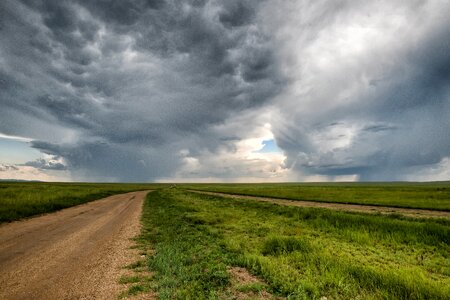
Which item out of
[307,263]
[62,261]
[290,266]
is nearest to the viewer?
[290,266]

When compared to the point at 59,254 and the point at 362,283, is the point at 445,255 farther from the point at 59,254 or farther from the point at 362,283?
the point at 59,254

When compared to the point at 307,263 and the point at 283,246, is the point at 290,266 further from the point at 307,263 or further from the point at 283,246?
the point at 283,246

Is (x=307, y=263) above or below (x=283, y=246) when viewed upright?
below

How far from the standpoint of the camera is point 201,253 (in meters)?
10.0

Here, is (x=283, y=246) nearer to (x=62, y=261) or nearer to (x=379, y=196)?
(x=62, y=261)

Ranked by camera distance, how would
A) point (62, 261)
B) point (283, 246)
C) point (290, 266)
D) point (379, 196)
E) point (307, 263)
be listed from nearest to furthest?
point (290, 266)
point (307, 263)
point (62, 261)
point (283, 246)
point (379, 196)

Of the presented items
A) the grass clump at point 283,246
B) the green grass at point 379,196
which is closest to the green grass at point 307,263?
the grass clump at point 283,246

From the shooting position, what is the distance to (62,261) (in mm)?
9039

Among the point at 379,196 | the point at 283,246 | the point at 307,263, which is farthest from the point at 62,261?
the point at 379,196

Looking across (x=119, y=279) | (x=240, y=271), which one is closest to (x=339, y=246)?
(x=240, y=271)

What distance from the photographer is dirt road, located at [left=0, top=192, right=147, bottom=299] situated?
661cm

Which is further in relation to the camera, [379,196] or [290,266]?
[379,196]

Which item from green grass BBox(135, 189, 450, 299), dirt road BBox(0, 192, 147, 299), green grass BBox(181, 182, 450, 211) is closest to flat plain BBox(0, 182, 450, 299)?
green grass BBox(135, 189, 450, 299)

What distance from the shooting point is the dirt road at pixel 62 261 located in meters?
6.61
